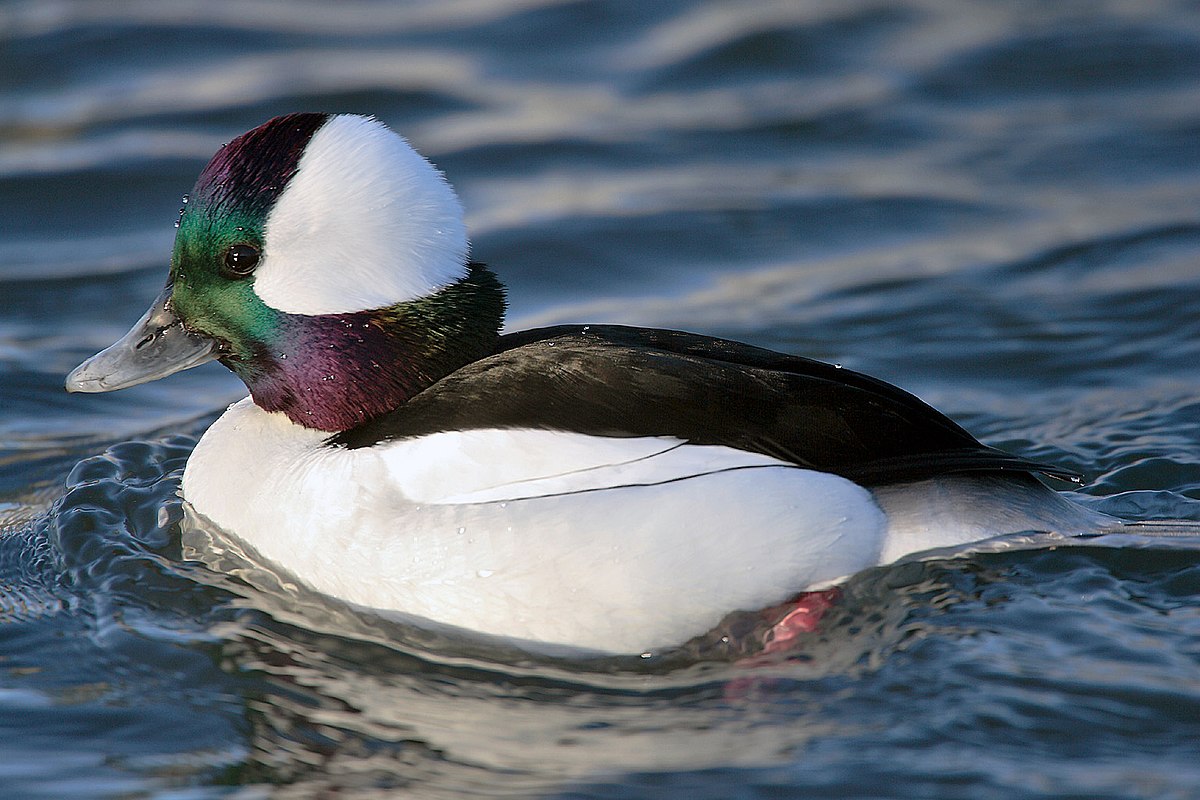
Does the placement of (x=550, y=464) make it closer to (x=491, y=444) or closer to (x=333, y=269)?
(x=491, y=444)

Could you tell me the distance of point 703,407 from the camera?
4562 millimetres

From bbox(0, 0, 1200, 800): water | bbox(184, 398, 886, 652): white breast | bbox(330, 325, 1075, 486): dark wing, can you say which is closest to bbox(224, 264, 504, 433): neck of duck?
bbox(330, 325, 1075, 486): dark wing

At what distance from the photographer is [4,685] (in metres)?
4.66

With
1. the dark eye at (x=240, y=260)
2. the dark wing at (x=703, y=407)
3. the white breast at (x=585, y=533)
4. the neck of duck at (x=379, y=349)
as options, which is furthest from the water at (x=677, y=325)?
the dark eye at (x=240, y=260)

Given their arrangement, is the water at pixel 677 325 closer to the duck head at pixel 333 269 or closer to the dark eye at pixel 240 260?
the duck head at pixel 333 269

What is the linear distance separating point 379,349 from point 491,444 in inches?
23.3

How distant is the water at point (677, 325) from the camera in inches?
166

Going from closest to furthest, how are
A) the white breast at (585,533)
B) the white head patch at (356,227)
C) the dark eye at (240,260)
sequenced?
the white breast at (585,533), the white head patch at (356,227), the dark eye at (240,260)

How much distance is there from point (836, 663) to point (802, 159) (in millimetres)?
5697

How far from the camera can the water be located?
4.21 m

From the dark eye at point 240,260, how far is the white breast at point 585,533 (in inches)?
30.8

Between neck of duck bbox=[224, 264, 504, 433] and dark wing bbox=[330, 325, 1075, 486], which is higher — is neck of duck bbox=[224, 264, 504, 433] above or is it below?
above

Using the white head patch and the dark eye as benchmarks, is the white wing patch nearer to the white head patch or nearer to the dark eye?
the white head patch

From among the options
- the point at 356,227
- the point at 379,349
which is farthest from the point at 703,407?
the point at 356,227
